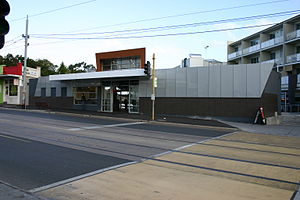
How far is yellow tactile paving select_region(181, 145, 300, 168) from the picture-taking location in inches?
295

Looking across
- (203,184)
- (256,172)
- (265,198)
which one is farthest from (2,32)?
(256,172)

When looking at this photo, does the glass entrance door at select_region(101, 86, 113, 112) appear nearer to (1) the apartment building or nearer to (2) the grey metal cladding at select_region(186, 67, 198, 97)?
(2) the grey metal cladding at select_region(186, 67, 198, 97)

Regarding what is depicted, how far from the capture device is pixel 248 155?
8.30 meters

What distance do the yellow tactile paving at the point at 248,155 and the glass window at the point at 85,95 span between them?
21.8 meters

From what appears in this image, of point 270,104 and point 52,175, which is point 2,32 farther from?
point 270,104

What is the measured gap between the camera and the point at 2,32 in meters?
4.14

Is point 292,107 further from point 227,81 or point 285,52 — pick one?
point 227,81

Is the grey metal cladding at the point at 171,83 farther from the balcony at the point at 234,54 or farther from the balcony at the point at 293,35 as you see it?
the balcony at the point at 234,54

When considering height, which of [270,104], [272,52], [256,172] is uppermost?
[272,52]

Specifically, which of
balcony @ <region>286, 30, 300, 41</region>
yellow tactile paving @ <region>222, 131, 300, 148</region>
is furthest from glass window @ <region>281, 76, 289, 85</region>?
yellow tactile paving @ <region>222, 131, 300, 148</region>

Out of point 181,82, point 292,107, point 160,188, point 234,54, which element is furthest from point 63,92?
point 234,54

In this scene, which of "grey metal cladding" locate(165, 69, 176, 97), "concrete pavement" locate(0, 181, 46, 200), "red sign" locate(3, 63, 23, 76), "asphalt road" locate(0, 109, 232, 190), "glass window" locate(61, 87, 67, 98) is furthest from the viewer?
"red sign" locate(3, 63, 23, 76)

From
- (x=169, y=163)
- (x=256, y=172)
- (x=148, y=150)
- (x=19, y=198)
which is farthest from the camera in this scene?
(x=148, y=150)

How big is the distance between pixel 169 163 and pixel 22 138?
21.9ft
